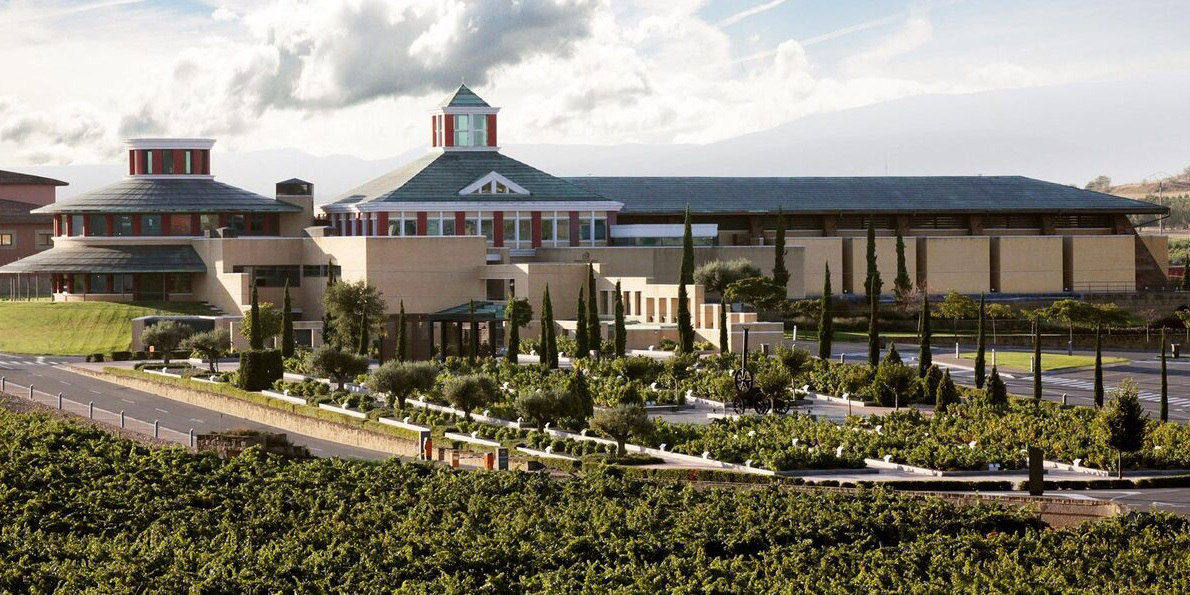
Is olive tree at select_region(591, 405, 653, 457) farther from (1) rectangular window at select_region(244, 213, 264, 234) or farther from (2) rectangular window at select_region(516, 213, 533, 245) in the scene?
(1) rectangular window at select_region(244, 213, 264, 234)

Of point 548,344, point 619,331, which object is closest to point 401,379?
point 548,344

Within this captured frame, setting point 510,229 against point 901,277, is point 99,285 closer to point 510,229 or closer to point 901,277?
point 510,229

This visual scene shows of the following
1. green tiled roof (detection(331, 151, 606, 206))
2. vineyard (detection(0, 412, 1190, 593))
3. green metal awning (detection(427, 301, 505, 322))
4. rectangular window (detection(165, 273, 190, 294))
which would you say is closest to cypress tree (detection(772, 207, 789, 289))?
green tiled roof (detection(331, 151, 606, 206))

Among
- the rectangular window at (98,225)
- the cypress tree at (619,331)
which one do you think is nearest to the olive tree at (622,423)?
the cypress tree at (619,331)

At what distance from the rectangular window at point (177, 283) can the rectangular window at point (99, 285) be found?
371 centimetres

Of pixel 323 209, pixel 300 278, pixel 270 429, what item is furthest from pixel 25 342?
pixel 270 429

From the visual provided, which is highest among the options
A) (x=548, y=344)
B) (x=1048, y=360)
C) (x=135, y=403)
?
(x=548, y=344)

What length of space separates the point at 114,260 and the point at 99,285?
199 centimetres

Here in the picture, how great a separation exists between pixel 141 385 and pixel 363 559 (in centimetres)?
5292

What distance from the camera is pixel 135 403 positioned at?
8181cm

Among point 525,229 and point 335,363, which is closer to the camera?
point 335,363

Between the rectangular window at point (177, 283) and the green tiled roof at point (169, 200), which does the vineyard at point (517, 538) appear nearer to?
the rectangular window at point (177, 283)

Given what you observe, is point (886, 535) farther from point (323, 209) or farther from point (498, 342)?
point (323, 209)

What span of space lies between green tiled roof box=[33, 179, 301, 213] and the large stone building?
148 mm
